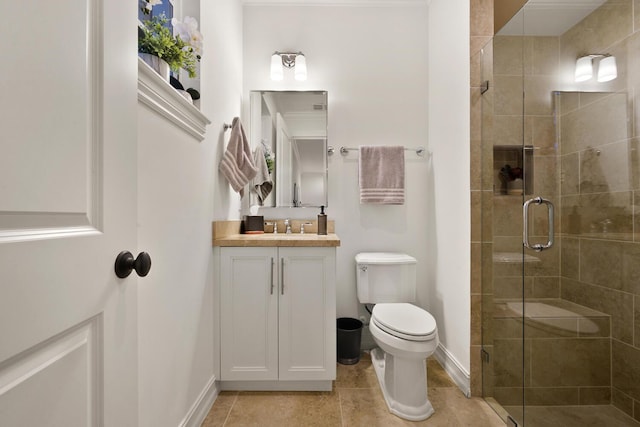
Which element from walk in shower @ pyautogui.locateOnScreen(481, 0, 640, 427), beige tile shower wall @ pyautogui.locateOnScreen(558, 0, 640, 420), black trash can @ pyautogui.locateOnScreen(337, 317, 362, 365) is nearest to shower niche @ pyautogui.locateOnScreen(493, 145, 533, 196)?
walk in shower @ pyautogui.locateOnScreen(481, 0, 640, 427)

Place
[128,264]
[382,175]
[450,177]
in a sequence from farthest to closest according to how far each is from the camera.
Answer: [382,175], [450,177], [128,264]

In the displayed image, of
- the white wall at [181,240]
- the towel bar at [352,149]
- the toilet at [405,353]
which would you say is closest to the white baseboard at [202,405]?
the white wall at [181,240]

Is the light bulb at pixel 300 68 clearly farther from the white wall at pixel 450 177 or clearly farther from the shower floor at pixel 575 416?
the shower floor at pixel 575 416

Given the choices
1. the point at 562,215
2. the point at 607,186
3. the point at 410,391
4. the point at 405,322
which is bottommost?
the point at 410,391

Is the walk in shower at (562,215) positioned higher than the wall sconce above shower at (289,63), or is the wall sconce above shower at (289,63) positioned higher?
the wall sconce above shower at (289,63)

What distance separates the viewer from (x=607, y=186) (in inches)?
49.1

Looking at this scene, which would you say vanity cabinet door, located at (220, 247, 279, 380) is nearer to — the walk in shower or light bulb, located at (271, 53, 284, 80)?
the walk in shower

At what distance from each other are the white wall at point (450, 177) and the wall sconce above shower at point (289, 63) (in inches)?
39.6

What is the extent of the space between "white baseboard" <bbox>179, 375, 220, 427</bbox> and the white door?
0.83 metres

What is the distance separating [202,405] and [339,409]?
28.0 inches

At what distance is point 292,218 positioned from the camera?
91.7 inches

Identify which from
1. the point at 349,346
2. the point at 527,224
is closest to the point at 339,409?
the point at 349,346

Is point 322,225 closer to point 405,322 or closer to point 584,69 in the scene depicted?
point 405,322

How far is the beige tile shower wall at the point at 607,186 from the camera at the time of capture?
1182 millimetres
